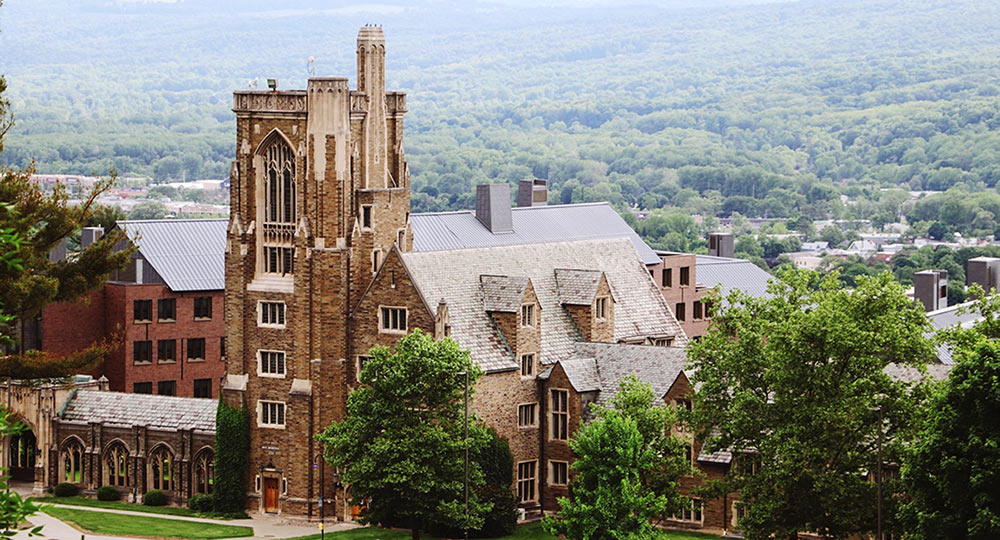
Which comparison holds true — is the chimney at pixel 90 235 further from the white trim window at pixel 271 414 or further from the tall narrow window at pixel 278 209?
the white trim window at pixel 271 414

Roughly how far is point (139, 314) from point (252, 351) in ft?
90.8

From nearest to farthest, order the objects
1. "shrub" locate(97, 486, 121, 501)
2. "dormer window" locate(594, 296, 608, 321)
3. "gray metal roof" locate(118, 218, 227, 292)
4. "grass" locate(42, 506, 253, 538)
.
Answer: "grass" locate(42, 506, 253, 538), "shrub" locate(97, 486, 121, 501), "dormer window" locate(594, 296, 608, 321), "gray metal roof" locate(118, 218, 227, 292)

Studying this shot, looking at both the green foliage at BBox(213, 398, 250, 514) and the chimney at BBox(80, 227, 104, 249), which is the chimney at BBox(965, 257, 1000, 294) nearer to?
the chimney at BBox(80, 227, 104, 249)

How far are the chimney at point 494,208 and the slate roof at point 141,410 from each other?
139 ft

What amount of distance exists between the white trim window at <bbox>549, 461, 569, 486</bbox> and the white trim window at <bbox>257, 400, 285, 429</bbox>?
46.1 feet

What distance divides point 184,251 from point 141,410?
25.2m

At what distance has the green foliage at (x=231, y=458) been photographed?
3551 inches

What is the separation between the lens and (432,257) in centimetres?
8756

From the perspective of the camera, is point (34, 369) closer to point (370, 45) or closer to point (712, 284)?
point (370, 45)

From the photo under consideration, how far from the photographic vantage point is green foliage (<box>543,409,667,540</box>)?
73.8 metres

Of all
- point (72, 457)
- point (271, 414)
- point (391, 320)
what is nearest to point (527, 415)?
point (391, 320)

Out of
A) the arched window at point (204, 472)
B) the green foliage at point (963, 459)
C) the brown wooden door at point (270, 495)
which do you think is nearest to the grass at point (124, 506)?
the arched window at point (204, 472)

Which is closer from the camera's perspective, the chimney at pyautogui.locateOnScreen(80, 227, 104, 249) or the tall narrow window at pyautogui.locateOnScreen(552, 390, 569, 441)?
the tall narrow window at pyautogui.locateOnScreen(552, 390, 569, 441)

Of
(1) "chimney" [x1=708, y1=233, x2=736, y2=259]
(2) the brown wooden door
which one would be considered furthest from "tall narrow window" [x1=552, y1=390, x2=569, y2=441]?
(1) "chimney" [x1=708, y1=233, x2=736, y2=259]
